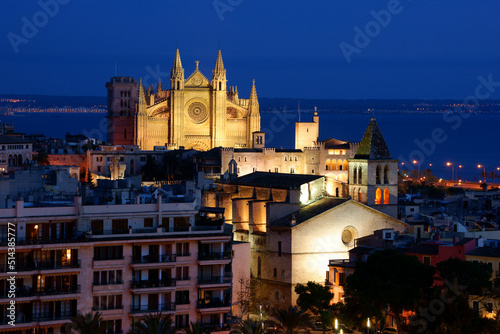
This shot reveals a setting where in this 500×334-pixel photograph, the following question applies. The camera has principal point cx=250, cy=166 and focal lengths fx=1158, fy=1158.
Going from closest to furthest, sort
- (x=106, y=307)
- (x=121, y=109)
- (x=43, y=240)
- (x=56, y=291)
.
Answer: (x=56, y=291) → (x=43, y=240) → (x=106, y=307) → (x=121, y=109)

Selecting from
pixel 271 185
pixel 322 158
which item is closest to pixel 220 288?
pixel 271 185

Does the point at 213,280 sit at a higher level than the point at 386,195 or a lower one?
lower

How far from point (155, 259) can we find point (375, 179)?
76.2ft

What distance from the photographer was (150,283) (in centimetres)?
4300

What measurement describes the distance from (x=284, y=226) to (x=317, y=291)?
5857 mm

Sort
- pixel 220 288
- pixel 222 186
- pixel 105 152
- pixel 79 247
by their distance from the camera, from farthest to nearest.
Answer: pixel 105 152 < pixel 222 186 < pixel 220 288 < pixel 79 247

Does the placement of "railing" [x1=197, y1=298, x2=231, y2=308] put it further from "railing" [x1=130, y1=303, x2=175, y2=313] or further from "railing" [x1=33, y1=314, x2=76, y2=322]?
"railing" [x1=33, y1=314, x2=76, y2=322]

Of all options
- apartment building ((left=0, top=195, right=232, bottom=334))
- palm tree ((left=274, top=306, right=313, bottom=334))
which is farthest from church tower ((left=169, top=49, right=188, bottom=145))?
palm tree ((left=274, top=306, right=313, bottom=334))

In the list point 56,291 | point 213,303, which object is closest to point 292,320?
point 213,303

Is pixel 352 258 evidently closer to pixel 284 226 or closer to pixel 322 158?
pixel 284 226

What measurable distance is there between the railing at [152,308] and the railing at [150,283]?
0.73m

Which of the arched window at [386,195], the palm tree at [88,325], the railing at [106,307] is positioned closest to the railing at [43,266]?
the railing at [106,307]

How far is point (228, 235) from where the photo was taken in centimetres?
4484

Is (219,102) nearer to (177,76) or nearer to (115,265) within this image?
(177,76)
